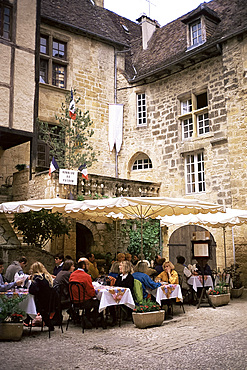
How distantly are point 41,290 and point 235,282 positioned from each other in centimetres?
610

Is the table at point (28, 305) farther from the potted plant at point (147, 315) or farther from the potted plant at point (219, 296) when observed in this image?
the potted plant at point (219, 296)

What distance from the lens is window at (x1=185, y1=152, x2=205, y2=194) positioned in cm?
1320

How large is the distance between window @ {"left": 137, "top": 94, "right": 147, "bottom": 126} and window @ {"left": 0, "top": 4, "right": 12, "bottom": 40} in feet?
18.1

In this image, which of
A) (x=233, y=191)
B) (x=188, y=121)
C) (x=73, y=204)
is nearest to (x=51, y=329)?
(x=73, y=204)

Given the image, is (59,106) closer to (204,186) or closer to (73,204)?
(204,186)

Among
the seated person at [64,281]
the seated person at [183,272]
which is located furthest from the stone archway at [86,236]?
the seated person at [64,281]

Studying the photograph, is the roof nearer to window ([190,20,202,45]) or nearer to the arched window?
window ([190,20,202,45])

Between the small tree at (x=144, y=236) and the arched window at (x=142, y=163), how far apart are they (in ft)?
9.39

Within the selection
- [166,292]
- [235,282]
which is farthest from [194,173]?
[166,292]

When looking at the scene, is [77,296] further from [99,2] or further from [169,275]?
[99,2]

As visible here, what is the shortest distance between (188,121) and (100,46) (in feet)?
16.3

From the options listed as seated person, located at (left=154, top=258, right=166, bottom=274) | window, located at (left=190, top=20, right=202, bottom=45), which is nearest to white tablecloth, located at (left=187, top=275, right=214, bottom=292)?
seated person, located at (left=154, top=258, right=166, bottom=274)

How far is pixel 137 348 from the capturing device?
15.5 ft

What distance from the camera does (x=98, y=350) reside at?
183 inches
